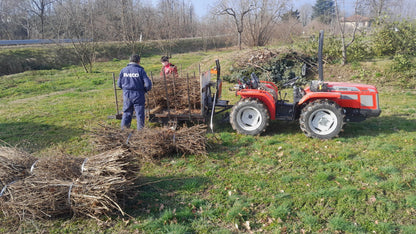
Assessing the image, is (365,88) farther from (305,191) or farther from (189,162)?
(189,162)

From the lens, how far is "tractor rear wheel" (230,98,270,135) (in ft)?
20.8

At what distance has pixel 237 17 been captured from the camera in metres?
24.1

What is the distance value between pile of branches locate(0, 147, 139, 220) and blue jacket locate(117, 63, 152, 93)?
232 cm

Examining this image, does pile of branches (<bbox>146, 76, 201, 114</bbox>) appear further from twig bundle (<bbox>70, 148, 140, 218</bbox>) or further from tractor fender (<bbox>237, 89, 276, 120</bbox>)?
twig bundle (<bbox>70, 148, 140, 218</bbox>)

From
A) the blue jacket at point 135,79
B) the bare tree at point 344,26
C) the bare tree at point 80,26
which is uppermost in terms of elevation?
the bare tree at point 80,26

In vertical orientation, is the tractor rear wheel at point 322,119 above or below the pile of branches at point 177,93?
below

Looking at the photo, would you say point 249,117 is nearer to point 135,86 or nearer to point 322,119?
point 322,119

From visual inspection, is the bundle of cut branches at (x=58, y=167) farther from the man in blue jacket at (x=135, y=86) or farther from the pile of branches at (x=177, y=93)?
the pile of branches at (x=177, y=93)

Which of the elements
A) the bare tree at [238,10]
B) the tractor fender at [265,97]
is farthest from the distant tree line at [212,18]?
the tractor fender at [265,97]

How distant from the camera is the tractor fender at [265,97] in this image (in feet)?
21.0

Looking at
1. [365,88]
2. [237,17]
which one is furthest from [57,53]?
[365,88]

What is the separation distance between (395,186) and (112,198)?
4014 millimetres

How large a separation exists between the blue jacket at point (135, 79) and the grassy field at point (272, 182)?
61.5 inches

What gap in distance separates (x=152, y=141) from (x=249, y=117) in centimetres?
236
